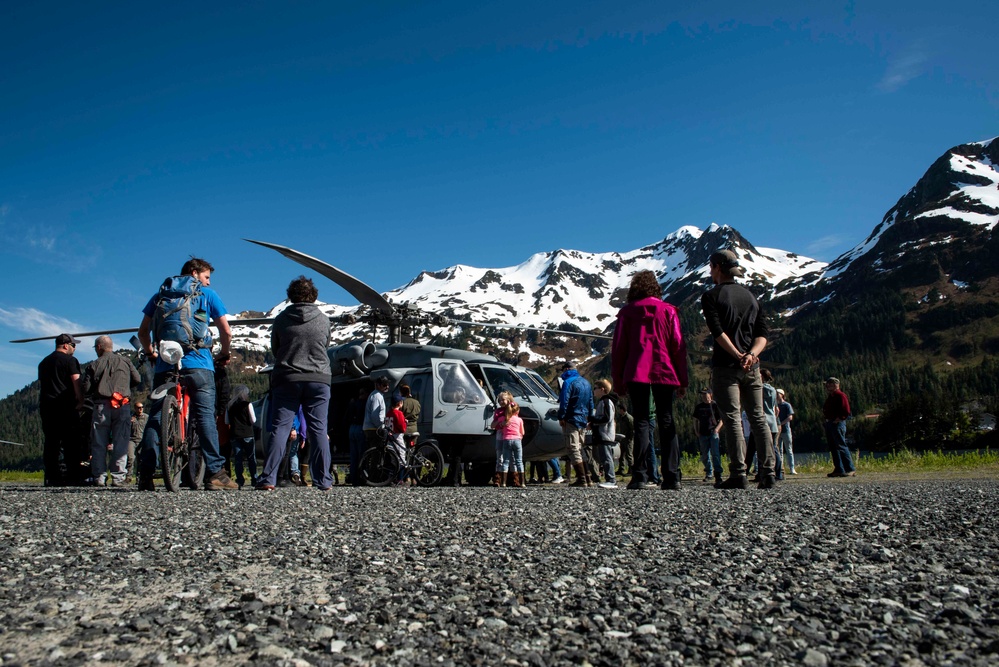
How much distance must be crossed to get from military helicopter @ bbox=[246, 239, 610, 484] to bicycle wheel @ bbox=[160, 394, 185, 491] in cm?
437

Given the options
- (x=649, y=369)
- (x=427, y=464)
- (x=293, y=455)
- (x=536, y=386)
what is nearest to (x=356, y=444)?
(x=293, y=455)

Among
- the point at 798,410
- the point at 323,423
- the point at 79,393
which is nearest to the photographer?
the point at 323,423

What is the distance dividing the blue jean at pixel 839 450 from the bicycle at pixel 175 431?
10757 mm

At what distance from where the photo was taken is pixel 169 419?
286 inches

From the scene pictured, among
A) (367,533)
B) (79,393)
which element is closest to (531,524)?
(367,533)

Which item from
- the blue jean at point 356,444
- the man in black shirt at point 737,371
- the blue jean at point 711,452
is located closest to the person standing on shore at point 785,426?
the blue jean at point 711,452

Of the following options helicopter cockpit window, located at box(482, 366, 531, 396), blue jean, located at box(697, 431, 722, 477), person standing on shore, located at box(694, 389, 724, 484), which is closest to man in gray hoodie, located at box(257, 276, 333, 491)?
helicopter cockpit window, located at box(482, 366, 531, 396)

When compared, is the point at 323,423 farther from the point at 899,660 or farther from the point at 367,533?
the point at 899,660

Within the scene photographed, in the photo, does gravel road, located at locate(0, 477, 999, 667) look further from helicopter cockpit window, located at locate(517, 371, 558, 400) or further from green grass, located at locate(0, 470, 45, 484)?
green grass, located at locate(0, 470, 45, 484)

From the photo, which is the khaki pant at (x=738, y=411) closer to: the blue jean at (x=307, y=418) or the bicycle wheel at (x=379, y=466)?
the blue jean at (x=307, y=418)

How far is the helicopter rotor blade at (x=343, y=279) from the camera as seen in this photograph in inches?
420

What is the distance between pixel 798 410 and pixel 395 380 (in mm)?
136070

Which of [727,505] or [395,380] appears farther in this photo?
[395,380]

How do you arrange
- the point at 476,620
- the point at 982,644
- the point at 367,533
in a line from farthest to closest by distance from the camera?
the point at 367,533 → the point at 476,620 → the point at 982,644
